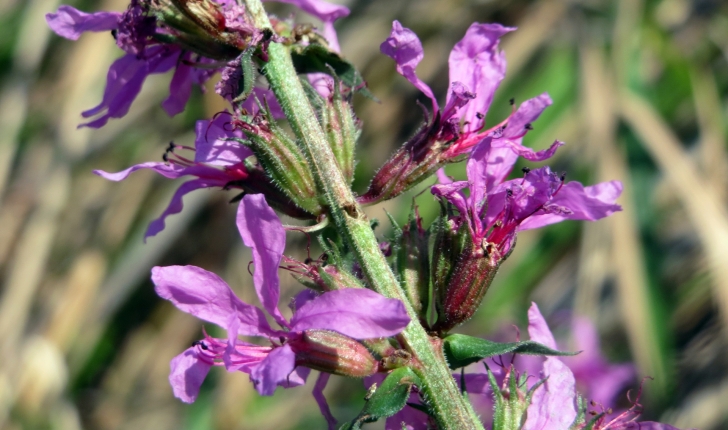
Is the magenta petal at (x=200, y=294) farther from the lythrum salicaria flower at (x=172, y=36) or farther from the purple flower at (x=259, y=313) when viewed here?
the lythrum salicaria flower at (x=172, y=36)

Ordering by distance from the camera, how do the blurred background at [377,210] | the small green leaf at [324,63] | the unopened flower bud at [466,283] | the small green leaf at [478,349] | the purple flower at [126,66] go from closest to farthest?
the small green leaf at [478,349]
the unopened flower bud at [466,283]
the small green leaf at [324,63]
the purple flower at [126,66]
the blurred background at [377,210]

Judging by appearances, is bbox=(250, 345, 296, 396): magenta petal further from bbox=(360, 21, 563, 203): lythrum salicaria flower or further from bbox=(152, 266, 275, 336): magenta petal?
bbox=(360, 21, 563, 203): lythrum salicaria flower

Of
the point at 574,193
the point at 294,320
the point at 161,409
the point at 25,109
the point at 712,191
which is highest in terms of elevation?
the point at 574,193

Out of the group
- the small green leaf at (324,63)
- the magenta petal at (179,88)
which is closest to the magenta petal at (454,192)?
the small green leaf at (324,63)

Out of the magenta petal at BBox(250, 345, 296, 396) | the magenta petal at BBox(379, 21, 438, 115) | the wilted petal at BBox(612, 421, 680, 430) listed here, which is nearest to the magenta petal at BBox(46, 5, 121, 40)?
the magenta petal at BBox(379, 21, 438, 115)

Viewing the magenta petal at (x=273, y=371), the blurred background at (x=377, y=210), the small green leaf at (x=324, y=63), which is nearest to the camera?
the magenta petal at (x=273, y=371)

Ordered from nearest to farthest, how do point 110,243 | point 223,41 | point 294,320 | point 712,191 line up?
point 294,320
point 223,41
point 712,191
point 110,243

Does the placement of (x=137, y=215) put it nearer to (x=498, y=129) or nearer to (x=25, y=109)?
(x=25, y=109)

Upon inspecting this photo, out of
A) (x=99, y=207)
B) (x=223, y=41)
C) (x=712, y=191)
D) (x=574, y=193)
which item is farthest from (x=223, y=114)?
(x=99, y=207)
